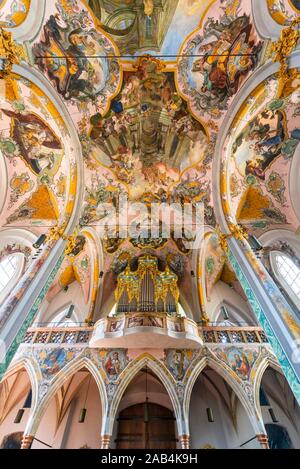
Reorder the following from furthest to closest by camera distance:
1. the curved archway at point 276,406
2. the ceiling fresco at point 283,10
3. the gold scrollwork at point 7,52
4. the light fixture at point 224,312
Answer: the light fixture at point 224,312
the curved archway at point 276,406
the ceiling fresco at point 283,10
the gold scrollwork at point 7,52

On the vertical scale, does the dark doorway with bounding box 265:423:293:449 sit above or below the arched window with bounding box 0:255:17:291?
below

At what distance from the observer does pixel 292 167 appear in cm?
888

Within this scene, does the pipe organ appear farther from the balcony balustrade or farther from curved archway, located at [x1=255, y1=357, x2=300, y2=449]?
curved archway, located at [x1=255, y1=357, x2=300, y2=449]

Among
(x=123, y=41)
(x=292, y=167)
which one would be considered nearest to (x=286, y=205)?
(x=292, y=167)

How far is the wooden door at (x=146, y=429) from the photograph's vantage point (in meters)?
10.1

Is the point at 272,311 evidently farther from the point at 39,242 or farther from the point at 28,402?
the point at 28,402

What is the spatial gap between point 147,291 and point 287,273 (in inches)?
262

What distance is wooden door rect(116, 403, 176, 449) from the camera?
10.1m

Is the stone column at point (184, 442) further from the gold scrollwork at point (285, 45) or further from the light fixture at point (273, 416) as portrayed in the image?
the gold scrollwork at point (285, 45)

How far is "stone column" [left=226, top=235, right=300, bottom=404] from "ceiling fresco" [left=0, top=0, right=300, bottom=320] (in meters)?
2.70

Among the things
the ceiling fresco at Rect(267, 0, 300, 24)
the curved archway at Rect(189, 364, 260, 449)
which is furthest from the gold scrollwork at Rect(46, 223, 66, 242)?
the ceiling fresco at Rect(267, 0, 300, 24)

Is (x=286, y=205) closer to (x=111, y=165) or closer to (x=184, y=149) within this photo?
(x=184, y=149)

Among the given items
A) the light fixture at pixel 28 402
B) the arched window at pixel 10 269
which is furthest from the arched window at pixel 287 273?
the light fixture at pixel 28 402

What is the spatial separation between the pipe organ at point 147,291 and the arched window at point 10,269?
4766 millimetres
